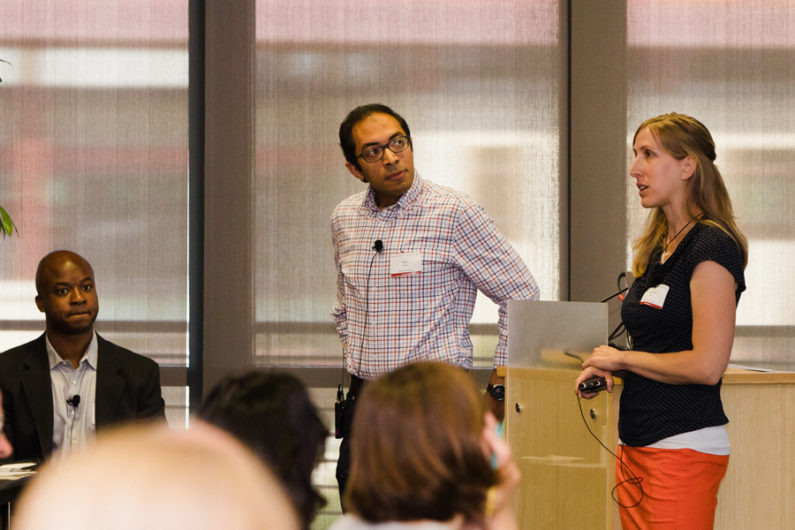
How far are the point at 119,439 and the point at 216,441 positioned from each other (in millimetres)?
76

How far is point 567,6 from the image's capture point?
507 centimetres

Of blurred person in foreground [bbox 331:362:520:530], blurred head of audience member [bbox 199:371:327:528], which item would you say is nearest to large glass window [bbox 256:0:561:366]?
blurred head of audience member [bbox 199:371:327:528]

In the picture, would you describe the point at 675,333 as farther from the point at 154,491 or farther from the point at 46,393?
the point at 46,393

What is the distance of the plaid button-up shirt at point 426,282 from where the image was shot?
2926 mm

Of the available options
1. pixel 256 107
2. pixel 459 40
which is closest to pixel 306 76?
pixel 256 107

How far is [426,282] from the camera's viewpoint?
2.94m

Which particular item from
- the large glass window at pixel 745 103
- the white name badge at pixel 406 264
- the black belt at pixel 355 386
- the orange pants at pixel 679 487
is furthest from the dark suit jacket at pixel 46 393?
the large glass window at pixel 745 103

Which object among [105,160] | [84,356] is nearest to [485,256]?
[84,356]

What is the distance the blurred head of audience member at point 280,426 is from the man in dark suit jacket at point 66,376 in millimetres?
1457

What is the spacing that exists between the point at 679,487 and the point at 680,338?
0.38m

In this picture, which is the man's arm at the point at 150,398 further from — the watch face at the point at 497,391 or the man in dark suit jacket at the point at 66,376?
the watch face at the point at 497,391

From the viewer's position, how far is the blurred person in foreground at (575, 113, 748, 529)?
218 centimetres

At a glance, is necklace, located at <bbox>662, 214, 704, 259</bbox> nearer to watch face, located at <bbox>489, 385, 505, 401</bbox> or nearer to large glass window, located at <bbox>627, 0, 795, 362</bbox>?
watch face, located at <bbox>489, 385, 505, 401</bbox>

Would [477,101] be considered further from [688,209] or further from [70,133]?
[688,209]
